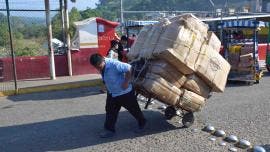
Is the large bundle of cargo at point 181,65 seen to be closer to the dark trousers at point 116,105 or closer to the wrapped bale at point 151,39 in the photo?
the wrapped bale at point 151,39

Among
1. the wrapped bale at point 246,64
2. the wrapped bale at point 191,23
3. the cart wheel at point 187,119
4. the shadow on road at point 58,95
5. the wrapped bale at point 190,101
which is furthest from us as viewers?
the wrapped bale at point 246,64

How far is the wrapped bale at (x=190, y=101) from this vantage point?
7059 mm

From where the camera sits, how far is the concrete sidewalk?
→ 1209 cm

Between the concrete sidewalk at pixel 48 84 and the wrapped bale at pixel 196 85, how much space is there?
20.0 ft

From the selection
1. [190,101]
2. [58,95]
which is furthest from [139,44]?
[58,95]

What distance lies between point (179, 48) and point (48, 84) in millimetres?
7099

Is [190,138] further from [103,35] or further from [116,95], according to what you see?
[103,35]

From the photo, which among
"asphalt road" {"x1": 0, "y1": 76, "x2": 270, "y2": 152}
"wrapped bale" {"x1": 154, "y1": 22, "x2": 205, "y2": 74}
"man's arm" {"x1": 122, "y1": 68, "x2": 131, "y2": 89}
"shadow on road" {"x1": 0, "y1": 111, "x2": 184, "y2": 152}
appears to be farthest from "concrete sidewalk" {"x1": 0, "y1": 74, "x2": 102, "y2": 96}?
"wrapped bale" {"x1": 154, "y1": 22, "x2": 205, "y2": 74}

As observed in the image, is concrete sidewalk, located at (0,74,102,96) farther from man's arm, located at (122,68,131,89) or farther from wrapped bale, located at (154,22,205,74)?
wrapped bale, located at (154,22,205,74)

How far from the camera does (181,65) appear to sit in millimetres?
6992

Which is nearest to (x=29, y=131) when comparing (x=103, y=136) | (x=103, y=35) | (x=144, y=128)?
(x=103, y=136)

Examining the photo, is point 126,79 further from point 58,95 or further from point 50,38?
point 50,38

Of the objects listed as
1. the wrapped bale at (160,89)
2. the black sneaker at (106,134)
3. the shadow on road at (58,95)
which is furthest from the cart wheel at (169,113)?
the shadow on road at (58,95)

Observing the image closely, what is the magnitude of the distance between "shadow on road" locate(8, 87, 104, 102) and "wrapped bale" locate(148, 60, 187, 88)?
461cm
